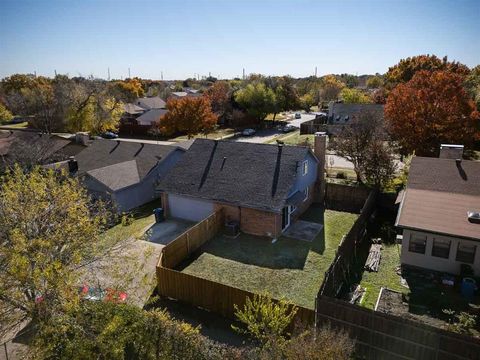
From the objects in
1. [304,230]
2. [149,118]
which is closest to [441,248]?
[304,230]

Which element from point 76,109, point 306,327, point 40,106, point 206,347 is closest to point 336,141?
point 306,327

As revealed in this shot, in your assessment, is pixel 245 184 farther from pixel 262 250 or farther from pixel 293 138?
pixel 293 138

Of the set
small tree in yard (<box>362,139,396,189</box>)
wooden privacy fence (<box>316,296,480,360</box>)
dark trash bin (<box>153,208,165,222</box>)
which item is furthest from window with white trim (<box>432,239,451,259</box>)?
dark trash bin (<box>153,208,165,222</box>)

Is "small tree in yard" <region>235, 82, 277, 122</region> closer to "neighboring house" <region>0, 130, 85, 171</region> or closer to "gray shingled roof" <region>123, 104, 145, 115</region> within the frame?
"gray shingled roof" <region>123, 104, 145, 115</region>

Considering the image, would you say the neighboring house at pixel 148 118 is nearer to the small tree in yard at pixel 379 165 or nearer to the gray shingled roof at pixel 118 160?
the gray shingled roof at pixel 118 160

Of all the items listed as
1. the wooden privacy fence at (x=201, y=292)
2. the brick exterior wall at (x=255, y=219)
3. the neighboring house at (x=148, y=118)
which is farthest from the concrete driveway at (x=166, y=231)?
the neighboring house at (x=148, y=118)

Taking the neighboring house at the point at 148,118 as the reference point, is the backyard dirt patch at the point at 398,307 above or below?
below

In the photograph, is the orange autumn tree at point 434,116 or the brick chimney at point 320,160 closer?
the brick chimney at point 320,160
